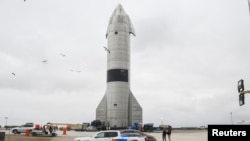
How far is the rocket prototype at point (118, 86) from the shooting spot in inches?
2640

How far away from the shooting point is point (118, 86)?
66.9 meters

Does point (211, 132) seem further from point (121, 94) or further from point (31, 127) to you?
point (121, 94)

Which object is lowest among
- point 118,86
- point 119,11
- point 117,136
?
point 117,136

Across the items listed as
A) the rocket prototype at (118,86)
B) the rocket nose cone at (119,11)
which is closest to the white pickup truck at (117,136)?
the rocket prototype at (118,86)

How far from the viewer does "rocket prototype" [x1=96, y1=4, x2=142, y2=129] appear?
2640 inches

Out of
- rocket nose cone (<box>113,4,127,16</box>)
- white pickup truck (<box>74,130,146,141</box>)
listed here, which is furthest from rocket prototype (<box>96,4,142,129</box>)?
white pickup truck (<box>74,130,146,141</box>)

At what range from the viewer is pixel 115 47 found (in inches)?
2670

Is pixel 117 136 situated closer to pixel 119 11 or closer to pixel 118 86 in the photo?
pixel 118 86

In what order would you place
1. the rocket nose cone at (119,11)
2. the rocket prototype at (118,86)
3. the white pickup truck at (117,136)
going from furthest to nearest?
the rocket nose cone at (119,11) → the rocket prototype at (118,86) → the white pickup truck at (117,136)

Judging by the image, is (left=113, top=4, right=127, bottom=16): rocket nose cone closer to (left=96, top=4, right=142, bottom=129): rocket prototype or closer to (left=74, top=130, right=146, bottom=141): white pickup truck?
(left=96, top=4, right=142, bottom=129): rocket prototype

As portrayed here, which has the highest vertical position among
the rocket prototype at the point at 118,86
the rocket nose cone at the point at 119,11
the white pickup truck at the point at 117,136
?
the rocket nose cone at the point at 119,11

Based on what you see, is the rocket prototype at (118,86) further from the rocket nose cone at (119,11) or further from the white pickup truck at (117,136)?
the white pickup truck at (117,136)

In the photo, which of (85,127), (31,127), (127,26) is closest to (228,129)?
(31,127)

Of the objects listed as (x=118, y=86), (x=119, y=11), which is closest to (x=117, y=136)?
(x=118, y=86)
